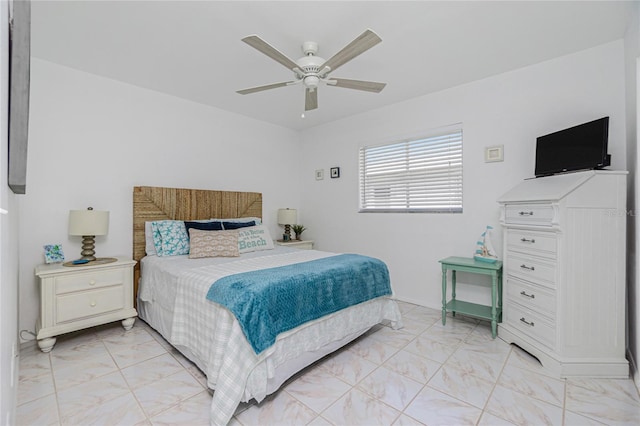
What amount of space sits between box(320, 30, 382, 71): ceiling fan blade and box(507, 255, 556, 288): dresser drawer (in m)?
2.04

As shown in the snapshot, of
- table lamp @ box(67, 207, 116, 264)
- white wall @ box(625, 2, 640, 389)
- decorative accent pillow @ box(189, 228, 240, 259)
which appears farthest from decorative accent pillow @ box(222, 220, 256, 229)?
white wall @ box(625, 2, 640, 389)

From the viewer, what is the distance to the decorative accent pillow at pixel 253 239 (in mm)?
3381

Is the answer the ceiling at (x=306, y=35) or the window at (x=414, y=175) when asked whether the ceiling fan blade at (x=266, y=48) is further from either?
the window at (x=414, y=175)

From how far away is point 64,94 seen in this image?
281 cm

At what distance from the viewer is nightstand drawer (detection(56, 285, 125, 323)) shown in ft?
8.13

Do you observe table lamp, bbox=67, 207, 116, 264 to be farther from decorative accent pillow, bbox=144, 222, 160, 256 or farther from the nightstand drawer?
decorative accent pillow, bbox=144, 222, 160, 256

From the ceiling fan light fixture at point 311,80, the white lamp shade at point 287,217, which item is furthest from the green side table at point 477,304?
the white lamp shade at point 287,217

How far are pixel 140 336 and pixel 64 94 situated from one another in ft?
7.87

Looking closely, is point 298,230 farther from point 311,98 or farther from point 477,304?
point 477,304

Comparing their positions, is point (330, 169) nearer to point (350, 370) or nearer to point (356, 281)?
point (356, 281)

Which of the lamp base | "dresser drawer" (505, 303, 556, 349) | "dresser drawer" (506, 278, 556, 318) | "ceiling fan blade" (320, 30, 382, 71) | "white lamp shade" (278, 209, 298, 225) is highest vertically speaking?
"ceiling fan blade" (320, 30, 382, 71)

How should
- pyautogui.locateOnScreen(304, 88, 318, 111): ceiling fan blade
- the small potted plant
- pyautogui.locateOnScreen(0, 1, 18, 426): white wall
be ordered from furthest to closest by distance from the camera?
the small potted plant, pyautogui.locateOnScreen(304, 88, 318, 111): ceiling fan blade, pyautogui.locateOnScreen(0, 1, 18, 426): white wall

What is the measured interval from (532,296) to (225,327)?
2350mm

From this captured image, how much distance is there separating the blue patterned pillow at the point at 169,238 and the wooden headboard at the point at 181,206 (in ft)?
0.68
